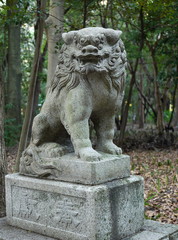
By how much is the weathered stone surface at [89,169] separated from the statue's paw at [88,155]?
0.04 m

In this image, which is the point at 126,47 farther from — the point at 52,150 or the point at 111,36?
the point at 52,150

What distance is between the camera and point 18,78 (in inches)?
514

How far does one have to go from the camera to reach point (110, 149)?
3.67 metres

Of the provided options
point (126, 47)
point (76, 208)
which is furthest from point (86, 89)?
point (126, 47)

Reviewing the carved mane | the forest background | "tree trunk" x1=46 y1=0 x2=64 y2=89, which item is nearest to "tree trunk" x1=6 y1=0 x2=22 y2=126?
the forest background

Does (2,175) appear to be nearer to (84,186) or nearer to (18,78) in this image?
(84,186)

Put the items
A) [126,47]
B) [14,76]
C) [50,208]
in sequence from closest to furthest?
[50,208] → [126,47] → [14,76]

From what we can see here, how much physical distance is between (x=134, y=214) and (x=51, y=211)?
85 centimetres

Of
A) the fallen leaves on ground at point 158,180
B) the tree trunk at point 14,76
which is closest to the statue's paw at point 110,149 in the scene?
the fallen leaves on ground at point 158,180

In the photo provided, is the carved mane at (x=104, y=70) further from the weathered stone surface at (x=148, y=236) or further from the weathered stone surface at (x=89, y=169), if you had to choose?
the weathered stone surface at (x=148, y=236)

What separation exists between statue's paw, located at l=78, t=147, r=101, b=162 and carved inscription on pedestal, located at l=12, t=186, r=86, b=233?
374mm

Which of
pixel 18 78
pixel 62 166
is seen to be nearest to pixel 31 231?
pixel 62 166

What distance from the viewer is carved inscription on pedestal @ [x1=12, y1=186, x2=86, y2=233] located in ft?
10.7

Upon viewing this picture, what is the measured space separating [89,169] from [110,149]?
0.54m
